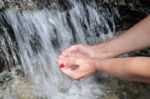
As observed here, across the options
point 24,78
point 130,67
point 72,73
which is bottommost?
point 24,78

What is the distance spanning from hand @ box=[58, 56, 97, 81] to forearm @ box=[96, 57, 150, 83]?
0.40ft

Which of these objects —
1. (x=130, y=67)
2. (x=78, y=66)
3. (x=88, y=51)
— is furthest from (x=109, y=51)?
(x=130, y=67)

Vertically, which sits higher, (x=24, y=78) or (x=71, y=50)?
(x=71, y=50)

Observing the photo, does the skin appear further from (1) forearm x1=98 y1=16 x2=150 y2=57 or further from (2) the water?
(2) the water

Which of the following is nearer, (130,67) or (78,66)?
(130,67)

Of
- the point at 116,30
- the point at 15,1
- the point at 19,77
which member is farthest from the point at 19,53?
the point at 116,30

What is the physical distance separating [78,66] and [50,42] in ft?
2.96

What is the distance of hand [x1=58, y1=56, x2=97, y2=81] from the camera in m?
2.59

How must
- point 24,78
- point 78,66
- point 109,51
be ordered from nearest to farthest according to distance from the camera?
point 78,66, point 109,51, point 24,78

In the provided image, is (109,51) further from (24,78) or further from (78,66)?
(24,78)

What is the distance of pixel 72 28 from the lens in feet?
12.0

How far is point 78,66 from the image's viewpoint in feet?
8.69

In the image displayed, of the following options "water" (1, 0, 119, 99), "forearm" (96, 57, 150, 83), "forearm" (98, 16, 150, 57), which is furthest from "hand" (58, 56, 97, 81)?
"water" (1, 0, 119, 99)

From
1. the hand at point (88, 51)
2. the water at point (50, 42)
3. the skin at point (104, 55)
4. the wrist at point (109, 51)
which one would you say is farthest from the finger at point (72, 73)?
the water at point (50, 42)
